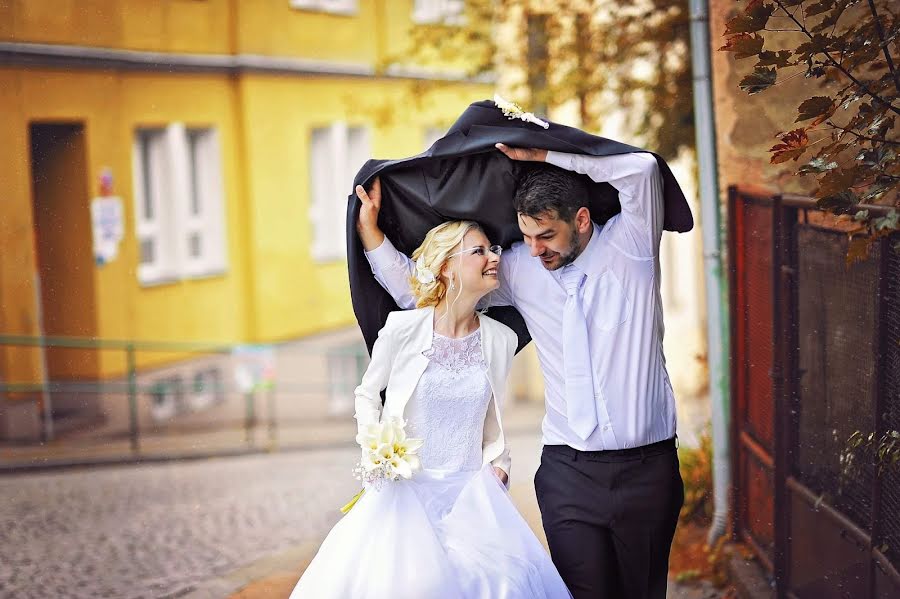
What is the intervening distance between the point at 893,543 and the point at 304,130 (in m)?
14.1

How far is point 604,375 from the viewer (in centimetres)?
382

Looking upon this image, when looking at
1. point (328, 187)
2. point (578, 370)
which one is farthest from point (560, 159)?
point (328, 187)

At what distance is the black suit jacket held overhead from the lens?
12.7 ft

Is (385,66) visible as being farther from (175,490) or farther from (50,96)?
(175,490)

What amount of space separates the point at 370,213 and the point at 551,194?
0.69 m

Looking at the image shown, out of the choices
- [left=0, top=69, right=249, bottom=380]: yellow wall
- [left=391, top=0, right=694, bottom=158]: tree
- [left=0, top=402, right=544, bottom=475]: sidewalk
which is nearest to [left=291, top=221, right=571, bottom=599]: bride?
[left=391, top=0, right=694, bottom=158]: tree

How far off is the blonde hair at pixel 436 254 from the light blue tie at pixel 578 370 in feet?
1.48

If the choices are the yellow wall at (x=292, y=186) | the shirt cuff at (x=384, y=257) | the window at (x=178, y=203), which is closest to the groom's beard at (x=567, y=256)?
the shirt cuff at (x=384, y=257)

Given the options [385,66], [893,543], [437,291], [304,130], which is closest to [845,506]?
[893,543]

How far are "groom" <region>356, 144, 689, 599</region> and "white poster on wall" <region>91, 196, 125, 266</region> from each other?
11.1 metres

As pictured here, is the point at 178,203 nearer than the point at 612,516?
No

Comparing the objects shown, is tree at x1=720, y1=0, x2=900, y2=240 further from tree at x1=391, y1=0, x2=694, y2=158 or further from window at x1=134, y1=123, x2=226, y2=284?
window at x1=134, y1=123, x2=226, y2=284

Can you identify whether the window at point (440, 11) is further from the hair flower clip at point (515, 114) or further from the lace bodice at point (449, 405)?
the lace bodice at point (449, 405)

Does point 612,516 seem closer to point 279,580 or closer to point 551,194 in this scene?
point 551,194
